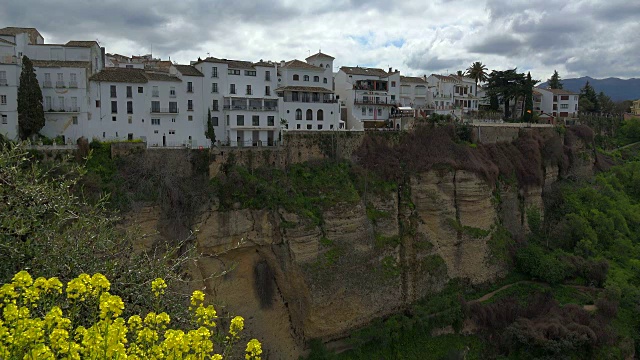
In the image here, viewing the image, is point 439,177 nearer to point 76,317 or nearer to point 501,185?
point 501,185

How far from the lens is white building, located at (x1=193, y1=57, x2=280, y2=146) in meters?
27.3

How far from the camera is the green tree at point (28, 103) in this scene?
22.0m

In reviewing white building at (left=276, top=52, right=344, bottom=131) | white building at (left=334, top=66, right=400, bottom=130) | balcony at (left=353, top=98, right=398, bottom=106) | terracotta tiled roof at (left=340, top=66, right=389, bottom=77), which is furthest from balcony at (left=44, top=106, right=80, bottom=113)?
terracotta tiled roof at (left=340, top=66, right=389, bottom=77)

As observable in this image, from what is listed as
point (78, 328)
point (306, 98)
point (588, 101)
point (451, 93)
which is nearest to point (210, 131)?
point (306, 98)

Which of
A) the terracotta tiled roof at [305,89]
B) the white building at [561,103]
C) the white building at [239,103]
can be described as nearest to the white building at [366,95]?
the terracotta tiled roof at [305,89]

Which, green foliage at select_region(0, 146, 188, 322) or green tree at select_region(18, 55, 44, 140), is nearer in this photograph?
green foliage at select_region(0, 146, 188, 322)

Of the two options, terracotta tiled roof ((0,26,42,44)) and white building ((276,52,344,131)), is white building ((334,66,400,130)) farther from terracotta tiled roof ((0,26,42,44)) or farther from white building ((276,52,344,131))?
terracotta tiled roof ((0,26,42,44))

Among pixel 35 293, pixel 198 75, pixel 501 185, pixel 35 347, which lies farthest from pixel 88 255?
pixel 501 185

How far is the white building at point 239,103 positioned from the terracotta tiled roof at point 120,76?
11.7 ft

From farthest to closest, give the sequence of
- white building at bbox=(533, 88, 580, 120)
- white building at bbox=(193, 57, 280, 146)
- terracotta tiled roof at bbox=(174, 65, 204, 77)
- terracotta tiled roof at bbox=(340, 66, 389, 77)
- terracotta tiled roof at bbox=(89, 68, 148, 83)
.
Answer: white building at bbox=(533, 88, 580, 120) < terracotta tiled roof at bbox=(340, 66, 389, 77) < white building at bbox=(193, 57, 280, 146) < terracotta tiled roof at bbox=(174, 65, 204, 77) < terracotta tiled roof at bbox=(89, 68, 148, 83)

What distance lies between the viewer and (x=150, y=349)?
5.86 m

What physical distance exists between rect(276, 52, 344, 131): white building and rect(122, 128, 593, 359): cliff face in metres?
7.48

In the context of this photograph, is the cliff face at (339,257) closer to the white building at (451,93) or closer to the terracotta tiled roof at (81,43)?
the terracotta tiled roof at (81,43)

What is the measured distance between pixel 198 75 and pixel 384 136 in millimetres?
11185
